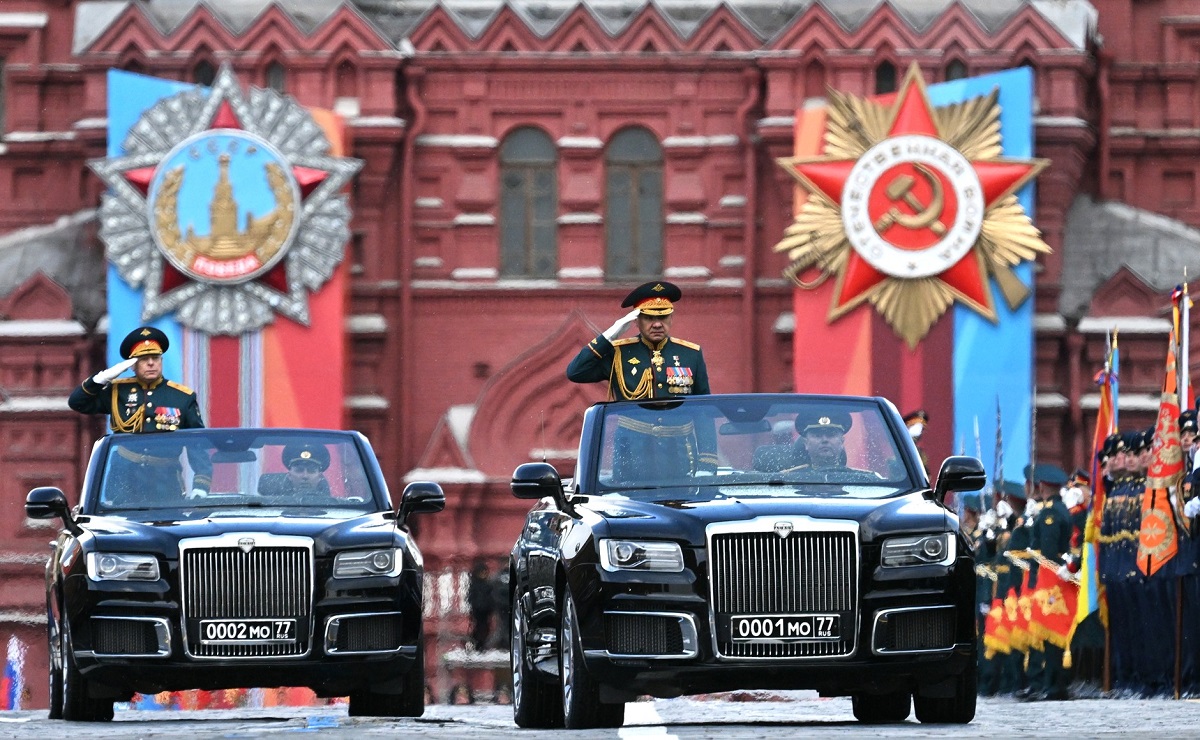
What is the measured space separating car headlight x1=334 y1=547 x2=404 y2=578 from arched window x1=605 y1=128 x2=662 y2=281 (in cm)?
2238

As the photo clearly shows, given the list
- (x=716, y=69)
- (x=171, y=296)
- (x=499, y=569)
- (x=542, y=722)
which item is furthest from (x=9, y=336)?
(x=542, y=722)

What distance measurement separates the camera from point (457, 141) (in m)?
35.2

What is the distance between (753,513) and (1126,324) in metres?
23.9

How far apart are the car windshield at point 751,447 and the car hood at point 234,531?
4.43ft

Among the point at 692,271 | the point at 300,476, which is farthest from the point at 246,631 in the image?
the point at 692,271

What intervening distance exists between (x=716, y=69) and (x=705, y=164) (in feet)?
3.85

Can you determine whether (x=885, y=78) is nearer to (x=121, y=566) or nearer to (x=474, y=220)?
(x=474, y=220)

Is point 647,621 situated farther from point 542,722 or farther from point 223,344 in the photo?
point 223,344

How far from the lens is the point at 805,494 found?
12.0 meters

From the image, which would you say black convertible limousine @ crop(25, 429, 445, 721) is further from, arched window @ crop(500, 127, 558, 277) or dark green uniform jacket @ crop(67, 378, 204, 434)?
arched window @ crop(500, 127, 558, 277)

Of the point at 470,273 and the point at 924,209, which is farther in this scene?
the point at 470,273

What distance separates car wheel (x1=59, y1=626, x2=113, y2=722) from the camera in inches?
521

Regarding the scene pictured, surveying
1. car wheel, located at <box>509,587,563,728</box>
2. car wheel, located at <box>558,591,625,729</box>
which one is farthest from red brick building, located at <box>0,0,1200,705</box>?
car wheel, located at <box>558,591,625,729</box>

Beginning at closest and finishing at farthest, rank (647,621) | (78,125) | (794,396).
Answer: (647,621) → (794,396) → (78,125)
